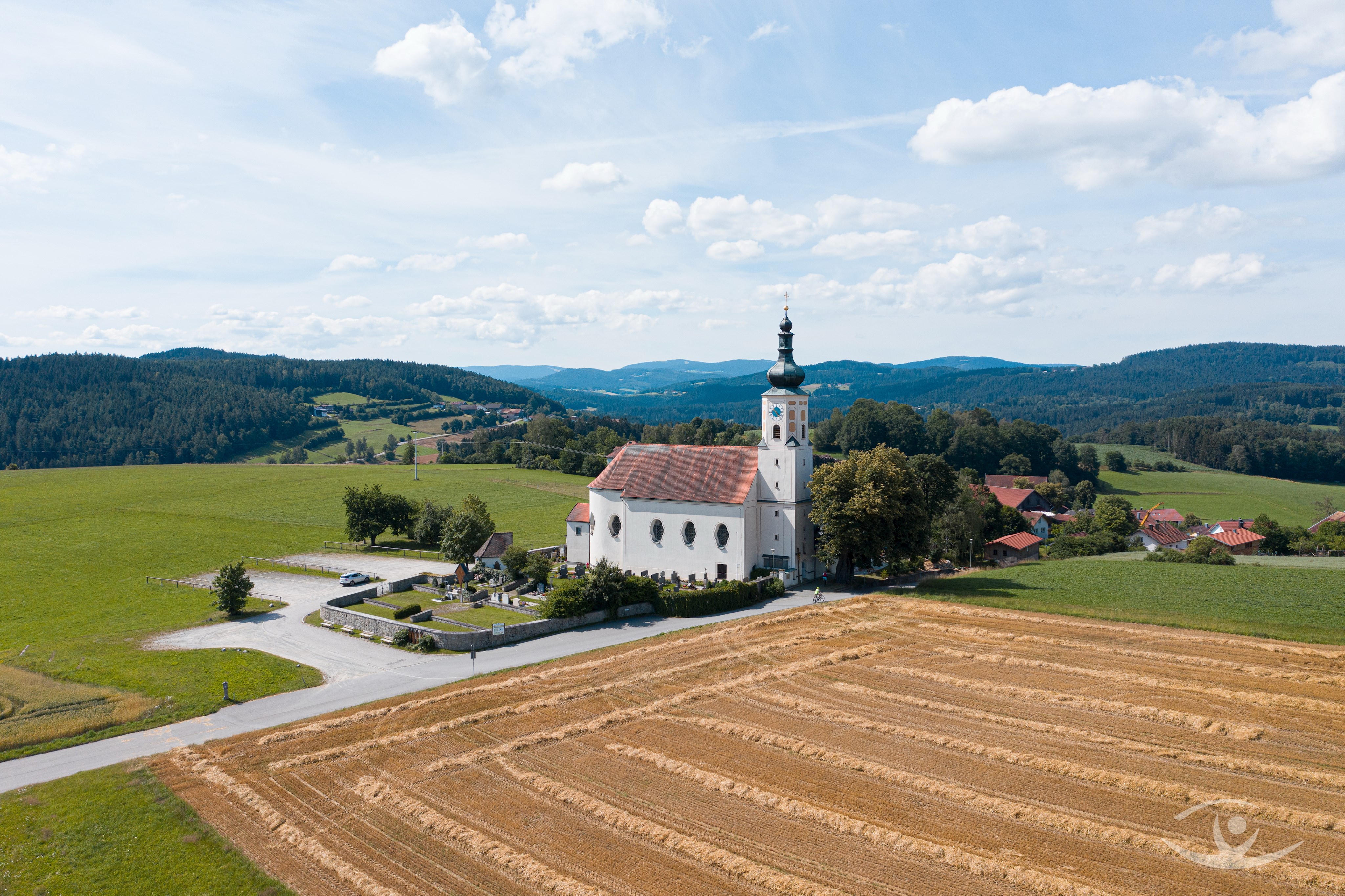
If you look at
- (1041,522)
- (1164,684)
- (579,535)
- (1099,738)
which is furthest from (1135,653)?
(1041,522)

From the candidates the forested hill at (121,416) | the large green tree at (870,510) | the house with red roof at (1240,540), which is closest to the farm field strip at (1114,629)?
the large green tree at (870,510)

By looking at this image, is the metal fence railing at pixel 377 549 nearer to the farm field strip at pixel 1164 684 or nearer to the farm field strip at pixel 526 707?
the farm field strip at pixel 526 707

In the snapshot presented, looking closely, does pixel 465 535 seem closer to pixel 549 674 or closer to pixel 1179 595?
pixel 549 674

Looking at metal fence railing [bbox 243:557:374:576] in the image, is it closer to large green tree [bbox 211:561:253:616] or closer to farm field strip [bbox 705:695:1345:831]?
large green tree [bbox 211:561:253:616]

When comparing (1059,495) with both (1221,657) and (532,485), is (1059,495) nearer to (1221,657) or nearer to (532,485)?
(532,485)

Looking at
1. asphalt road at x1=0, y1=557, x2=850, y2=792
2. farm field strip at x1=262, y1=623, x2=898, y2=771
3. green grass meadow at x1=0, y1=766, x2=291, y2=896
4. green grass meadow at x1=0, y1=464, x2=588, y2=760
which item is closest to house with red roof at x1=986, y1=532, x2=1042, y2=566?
asphalt road at x1=0, y1=557, x2=850, y2=792
